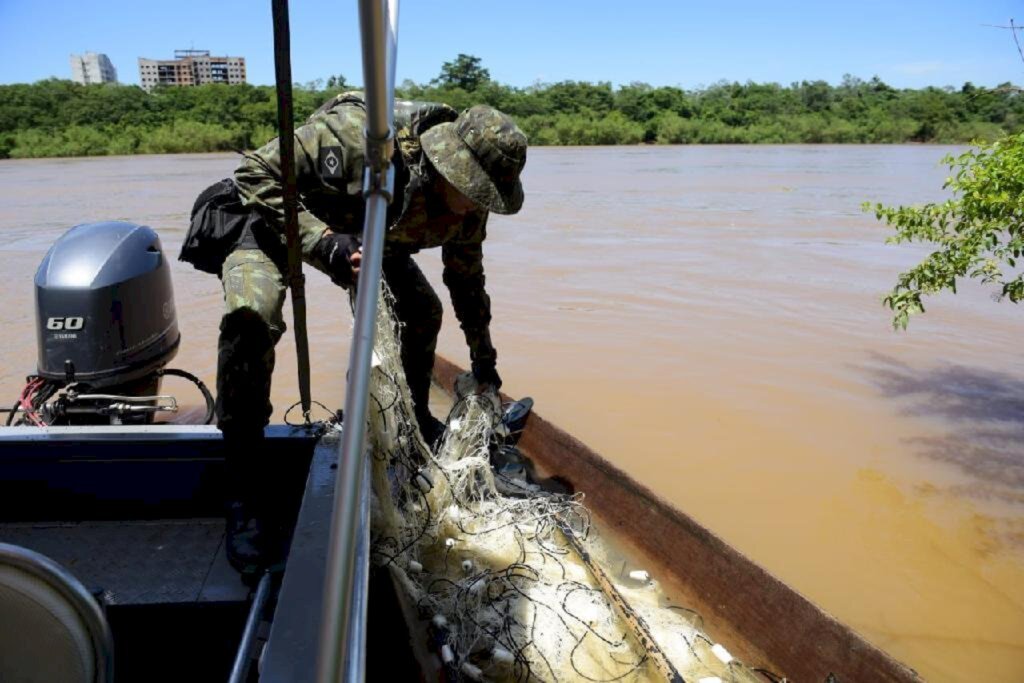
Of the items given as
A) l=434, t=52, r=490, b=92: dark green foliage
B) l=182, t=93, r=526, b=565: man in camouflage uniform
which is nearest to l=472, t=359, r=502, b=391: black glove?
l=182, t=93, r=526, b=565: man in camouflage uniform

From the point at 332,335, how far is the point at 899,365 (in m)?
5.26

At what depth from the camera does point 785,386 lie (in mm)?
6082

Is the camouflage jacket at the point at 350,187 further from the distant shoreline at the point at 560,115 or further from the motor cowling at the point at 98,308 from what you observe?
the distant shoreline at the point at 560,115

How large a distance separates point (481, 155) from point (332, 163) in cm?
53

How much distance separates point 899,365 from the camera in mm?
6574

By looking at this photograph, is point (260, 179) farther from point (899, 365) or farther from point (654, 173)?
point (654, 173)

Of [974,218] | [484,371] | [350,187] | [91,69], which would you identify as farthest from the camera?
[91,69]

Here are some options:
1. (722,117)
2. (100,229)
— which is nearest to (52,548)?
(100,229)

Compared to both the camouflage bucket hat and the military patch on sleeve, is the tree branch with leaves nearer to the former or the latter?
the camouflage bucket hat

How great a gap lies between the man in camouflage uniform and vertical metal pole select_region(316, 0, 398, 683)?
4.56 feet

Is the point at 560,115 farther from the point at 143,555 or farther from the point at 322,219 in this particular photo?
the point at 143,555

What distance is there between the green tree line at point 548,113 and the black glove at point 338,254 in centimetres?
3237

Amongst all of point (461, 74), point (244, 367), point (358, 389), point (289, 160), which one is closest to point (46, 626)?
point (358, 389)

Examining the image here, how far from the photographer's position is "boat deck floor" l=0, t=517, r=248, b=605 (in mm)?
2096
